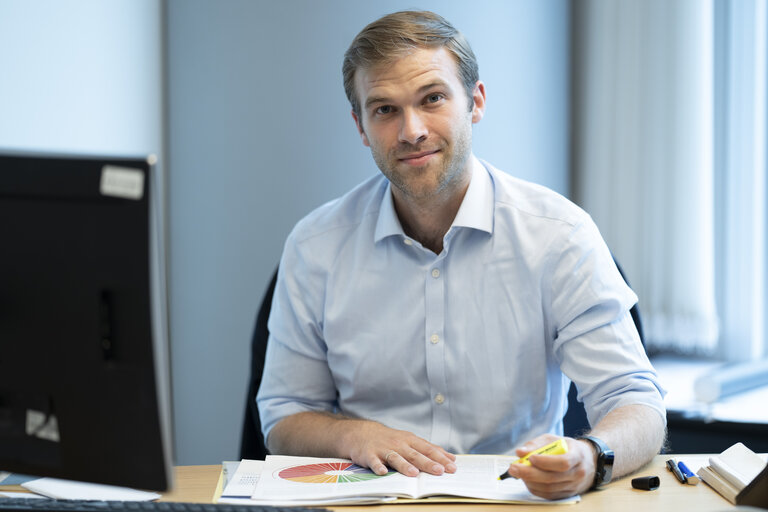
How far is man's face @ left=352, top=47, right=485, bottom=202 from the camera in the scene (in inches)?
65.2

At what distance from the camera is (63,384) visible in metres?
0.91

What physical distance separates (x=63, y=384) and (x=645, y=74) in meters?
2.66

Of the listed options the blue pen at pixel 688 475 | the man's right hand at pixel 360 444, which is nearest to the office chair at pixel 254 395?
the man's right hand at pixel 360 444

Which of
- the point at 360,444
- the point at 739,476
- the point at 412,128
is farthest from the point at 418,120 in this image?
the point at 739,476

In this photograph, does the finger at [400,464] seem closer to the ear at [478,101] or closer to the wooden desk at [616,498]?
the wooden desk at [616,498]

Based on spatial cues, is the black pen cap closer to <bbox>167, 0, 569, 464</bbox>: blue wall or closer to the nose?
the nose

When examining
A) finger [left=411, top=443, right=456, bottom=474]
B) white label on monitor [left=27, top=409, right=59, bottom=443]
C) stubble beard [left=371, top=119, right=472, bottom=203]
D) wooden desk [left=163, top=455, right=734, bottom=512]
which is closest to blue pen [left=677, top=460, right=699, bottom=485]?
wooden desk [left=163, top=455, right=734, bottom=512]

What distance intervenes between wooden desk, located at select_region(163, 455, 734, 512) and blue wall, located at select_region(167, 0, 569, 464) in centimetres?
116

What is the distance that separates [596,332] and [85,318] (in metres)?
0.99

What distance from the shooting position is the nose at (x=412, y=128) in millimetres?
1640

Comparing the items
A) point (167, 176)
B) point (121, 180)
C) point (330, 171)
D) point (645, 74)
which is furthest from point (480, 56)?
point (121, 180)

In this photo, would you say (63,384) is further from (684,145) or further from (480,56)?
(684,145)

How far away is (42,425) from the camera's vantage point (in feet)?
3.07

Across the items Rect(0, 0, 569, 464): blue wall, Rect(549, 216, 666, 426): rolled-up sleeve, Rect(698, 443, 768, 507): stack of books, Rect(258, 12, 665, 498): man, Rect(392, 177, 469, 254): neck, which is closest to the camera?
Rect(698, 443, 768, 507): stack of books
